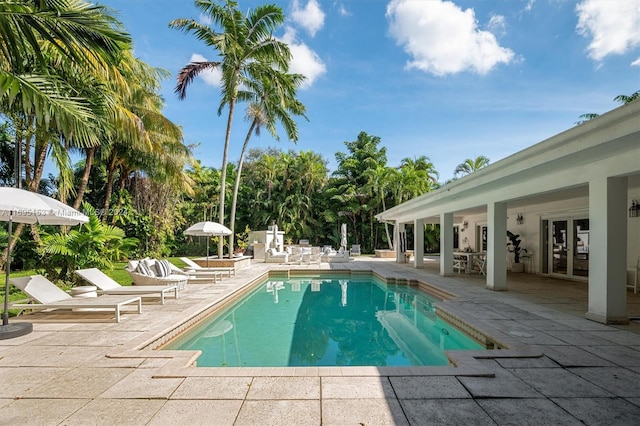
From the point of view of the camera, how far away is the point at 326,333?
7270mm

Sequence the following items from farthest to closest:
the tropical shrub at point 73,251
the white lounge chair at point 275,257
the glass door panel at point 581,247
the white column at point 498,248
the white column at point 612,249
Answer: the white lounge chair at point 275,257
the glass door panel at point 581,247
the white column at point 498,248
the tropical shrub at point 73,251
the white column at point 612,249

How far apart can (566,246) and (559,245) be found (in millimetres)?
400

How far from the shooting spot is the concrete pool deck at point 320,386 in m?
2.96

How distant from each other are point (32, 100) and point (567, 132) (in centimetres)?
887

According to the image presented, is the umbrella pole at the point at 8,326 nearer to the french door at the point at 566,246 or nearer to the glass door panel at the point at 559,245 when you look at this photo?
the french door at the point at 566,246

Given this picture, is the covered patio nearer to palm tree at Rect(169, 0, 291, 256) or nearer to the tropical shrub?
palm tree at Rect(169, 0, 291, 256)

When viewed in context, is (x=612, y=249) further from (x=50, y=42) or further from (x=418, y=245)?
(x=418, y=245)

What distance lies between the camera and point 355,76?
19203mm

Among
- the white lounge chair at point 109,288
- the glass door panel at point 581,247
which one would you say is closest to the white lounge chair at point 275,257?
the white lounge chair at point 109,288

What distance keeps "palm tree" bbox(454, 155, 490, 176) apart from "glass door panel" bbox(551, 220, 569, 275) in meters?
19.9

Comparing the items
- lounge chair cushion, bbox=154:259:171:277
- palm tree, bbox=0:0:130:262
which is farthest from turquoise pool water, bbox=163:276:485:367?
palm tree, bbox=0:0:130:262

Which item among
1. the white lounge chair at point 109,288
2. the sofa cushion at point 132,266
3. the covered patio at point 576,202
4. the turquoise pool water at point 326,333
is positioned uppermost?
the covered patio at point 576,202

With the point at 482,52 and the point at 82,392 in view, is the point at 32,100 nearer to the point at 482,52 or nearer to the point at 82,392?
the point at 82,392

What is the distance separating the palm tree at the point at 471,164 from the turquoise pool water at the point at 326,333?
24.7 metres
